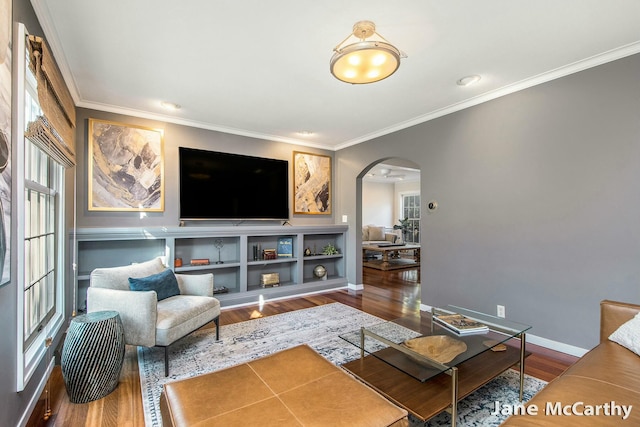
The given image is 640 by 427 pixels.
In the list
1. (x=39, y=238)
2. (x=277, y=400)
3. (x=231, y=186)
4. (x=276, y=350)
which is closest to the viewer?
(x=277, y=400)

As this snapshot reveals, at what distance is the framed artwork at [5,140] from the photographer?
4.33 ft

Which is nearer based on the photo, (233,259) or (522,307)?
(522,307)

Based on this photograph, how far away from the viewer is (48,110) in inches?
78.7

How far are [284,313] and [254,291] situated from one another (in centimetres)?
70

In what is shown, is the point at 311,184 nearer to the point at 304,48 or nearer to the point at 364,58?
the point at 304,48

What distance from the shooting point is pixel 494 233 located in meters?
3.19

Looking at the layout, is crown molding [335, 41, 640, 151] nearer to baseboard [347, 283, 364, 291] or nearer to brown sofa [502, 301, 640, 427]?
brown sofa [502, 301, 640, 427]

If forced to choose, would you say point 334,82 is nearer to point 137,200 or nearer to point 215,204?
point 215,204

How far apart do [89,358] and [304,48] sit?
8.76 feet

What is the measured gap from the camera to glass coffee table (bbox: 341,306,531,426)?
1.56 meters

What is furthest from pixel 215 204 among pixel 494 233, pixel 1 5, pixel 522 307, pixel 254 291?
pixel 522 307

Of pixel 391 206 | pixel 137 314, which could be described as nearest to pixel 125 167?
pixel 137 314

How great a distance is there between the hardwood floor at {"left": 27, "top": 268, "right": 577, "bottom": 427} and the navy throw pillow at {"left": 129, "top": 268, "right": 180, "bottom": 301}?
22.6 inches

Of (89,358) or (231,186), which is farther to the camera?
(231,186)
